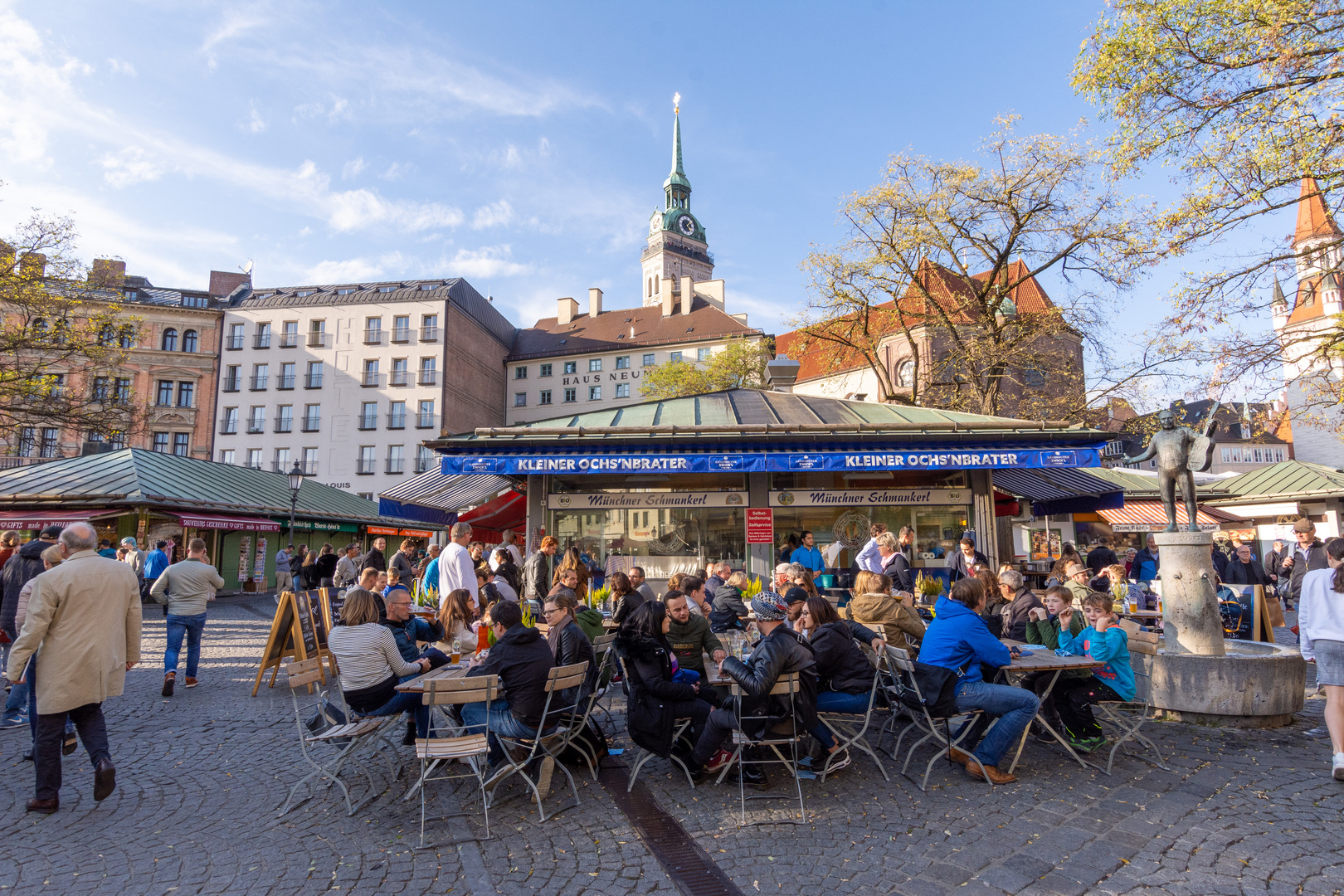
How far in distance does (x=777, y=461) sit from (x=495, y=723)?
737 centimetres

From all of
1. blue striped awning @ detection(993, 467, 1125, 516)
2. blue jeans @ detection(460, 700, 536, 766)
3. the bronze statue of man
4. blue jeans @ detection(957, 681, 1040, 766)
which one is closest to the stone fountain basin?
the bronze statue of man

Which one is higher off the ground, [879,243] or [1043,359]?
[879,243]

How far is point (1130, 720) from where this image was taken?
6.65 metres

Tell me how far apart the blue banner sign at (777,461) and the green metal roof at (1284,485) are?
63.4 feet

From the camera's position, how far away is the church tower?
89.4 metres

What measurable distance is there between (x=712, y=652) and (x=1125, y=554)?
77.1ft

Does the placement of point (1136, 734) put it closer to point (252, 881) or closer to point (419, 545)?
point (252, 881)

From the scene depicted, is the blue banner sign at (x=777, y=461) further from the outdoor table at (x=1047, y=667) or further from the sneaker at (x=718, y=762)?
the sneaker at (x=718, y=762)

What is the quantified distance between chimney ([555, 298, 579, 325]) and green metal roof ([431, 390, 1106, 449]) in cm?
5292

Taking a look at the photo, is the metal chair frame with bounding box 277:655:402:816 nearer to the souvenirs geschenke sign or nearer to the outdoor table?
the outdoor table

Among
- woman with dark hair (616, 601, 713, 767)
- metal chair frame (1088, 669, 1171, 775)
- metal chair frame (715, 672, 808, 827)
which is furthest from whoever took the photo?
metal chair frame (1088, 669, 1171, 775)

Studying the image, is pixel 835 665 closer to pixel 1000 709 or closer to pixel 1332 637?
pixel 1000 709

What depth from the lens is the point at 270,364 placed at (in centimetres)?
5031

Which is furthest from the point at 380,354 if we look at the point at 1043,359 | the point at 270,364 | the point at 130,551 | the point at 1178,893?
the point at 1178,893
